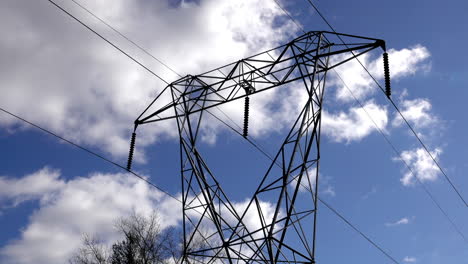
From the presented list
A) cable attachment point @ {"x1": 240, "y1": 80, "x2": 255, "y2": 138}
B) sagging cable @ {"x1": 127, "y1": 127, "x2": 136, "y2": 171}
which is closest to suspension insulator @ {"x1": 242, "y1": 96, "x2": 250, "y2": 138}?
cable attachment point @ {"x1": 240, "y1": 80, "x2": 255, "y2": 138}

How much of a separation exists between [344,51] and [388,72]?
1.30 metres

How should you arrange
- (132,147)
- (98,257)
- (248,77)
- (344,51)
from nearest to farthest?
(344,51) → (248,77) → (132,147) → (98,257)

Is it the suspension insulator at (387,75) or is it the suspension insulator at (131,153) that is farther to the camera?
the suspension insulator at (131,153)

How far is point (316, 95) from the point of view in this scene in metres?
13.3

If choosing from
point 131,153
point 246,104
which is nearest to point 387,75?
point 246,104

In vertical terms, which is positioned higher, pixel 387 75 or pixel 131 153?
pixel 387 75

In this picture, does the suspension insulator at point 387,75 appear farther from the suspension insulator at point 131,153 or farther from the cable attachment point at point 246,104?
the suspension insulator at point 131,153

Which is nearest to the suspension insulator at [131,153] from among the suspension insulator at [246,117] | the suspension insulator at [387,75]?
the suspension insulator at [246,117]

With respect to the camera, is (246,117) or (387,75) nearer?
(387,75)

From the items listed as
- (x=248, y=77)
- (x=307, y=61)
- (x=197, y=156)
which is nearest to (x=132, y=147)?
(x=197, y=156)

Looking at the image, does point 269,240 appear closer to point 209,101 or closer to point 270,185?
point 270,185

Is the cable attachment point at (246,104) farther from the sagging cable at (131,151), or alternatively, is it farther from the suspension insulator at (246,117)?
the sagging cable at (131,151)

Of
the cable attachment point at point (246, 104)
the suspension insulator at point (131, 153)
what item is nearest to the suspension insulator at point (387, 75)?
the cable attachment point at point (246, 104)

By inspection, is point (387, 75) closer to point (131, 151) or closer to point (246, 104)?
point (246, 104)
